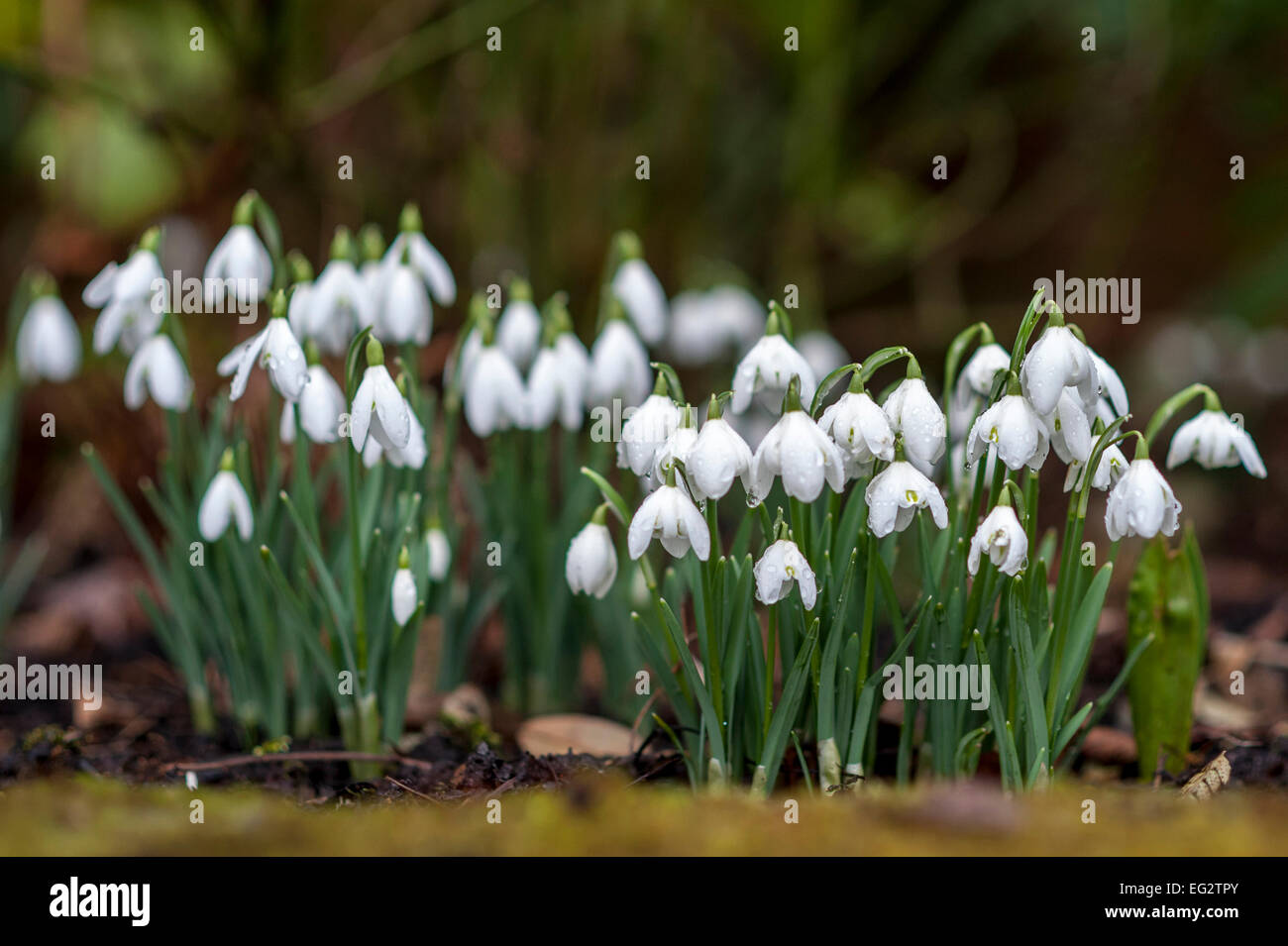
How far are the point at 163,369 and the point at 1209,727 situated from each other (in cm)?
213

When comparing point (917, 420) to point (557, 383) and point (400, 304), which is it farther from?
point (400, 304)

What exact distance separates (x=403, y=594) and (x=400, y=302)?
Result: 570mm

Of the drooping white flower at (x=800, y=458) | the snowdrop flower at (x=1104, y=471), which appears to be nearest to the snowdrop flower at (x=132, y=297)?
the drooping white flower at (x=800, y=458)

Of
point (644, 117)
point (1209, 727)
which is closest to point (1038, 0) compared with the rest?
point (644, 117)

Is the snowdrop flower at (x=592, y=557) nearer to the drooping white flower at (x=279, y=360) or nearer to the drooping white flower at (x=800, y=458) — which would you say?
the drooping white flower at (x=800, y=458)

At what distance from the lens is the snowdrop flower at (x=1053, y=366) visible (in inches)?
55.2

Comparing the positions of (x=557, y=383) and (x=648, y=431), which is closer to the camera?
(x=648, y=431)

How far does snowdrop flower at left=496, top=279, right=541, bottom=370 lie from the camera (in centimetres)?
230

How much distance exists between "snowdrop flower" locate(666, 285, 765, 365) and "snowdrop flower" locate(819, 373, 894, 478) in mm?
2078

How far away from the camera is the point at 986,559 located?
5.34 ft

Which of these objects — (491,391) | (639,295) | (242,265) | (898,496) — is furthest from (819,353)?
(898,496)

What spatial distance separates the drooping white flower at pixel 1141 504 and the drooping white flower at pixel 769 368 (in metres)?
0.46

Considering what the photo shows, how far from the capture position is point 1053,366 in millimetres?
1401
